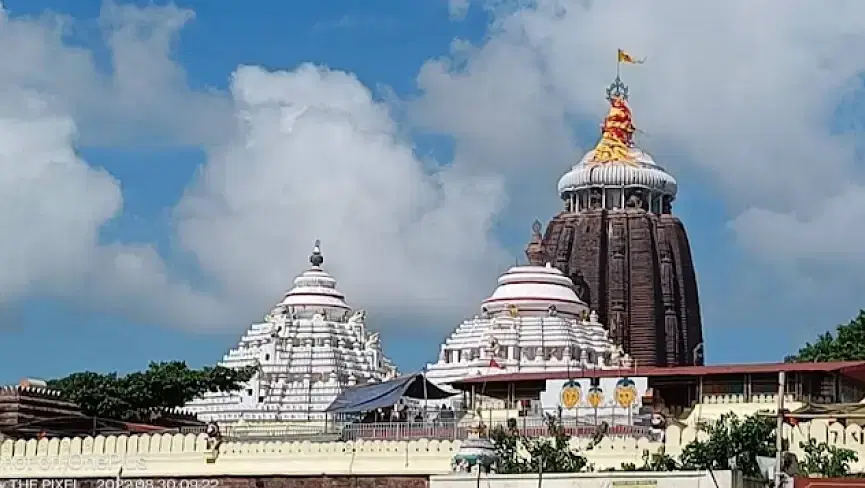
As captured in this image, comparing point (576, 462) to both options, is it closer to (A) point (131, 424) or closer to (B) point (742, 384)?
(B) point (742, 384)

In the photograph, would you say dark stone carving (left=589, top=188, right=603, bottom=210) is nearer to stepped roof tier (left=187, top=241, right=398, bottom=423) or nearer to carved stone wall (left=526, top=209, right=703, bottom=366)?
carved stone wall (left=526, top=209, right=703, bottom=366)

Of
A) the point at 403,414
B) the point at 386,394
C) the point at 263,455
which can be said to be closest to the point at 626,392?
the point at 403,414

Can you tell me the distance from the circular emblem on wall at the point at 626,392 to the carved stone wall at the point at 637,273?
36.7 metres

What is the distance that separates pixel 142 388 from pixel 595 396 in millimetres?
18732

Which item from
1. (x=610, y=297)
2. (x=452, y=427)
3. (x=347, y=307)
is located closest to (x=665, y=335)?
(x=610, y=297)

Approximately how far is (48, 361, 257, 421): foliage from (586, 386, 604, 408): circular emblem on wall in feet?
56.0

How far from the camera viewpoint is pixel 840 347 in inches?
2697

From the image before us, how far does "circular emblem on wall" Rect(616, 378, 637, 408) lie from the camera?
50.4 m

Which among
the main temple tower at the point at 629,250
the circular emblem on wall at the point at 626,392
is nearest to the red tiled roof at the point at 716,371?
the circular emblem on wall at the point at 626,392

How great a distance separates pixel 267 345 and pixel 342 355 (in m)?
3.55

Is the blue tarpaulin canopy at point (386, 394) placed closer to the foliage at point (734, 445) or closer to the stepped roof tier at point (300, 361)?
the stepped roof tier at point (300, 361)

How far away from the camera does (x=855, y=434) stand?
4009cm

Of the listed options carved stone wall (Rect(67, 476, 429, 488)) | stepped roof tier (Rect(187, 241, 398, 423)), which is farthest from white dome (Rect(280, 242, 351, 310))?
carved stone wall (Rect(67, 476, 429, 488))

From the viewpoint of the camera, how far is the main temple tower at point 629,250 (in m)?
88.7
